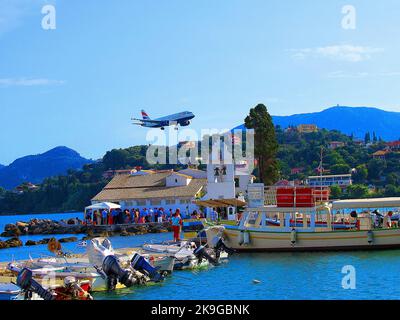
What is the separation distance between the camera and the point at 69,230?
224 feet

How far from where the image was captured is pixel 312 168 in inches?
6388

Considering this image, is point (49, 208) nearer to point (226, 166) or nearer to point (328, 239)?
point (226, 166)

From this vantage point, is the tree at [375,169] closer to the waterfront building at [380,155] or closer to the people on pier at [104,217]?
the waterfront building at [380,155]

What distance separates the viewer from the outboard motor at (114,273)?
2472 cm

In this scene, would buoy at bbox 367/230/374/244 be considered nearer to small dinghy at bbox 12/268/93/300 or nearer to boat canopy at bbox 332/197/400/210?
boat canopy at bbox 332/197/400/210

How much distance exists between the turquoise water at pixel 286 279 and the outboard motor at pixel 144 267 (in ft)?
1.38

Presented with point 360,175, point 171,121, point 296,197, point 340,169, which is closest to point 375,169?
point 360,175

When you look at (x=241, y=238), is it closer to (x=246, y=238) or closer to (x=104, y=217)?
(x=246, y=238)

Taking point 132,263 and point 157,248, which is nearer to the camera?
point 132,263

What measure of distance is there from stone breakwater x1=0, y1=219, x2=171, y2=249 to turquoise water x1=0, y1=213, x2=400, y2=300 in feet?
77.8

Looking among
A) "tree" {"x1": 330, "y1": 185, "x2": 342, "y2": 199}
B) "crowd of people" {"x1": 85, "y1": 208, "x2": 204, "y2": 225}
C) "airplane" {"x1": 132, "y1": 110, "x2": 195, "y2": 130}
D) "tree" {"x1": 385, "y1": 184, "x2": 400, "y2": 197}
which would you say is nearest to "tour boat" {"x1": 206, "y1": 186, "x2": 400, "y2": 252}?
"crowd of people" {"x1": 85, "y1": 208, "x2": 204, "y2": 225}

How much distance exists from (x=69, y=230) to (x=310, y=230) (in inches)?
1486
